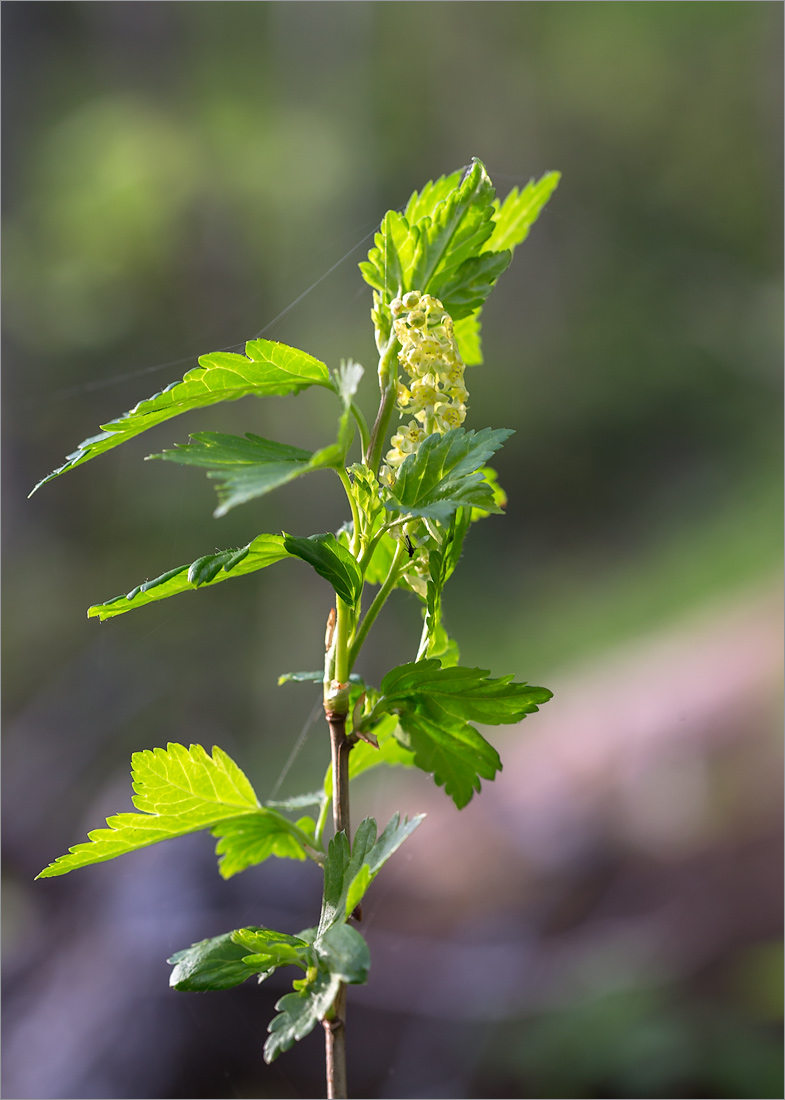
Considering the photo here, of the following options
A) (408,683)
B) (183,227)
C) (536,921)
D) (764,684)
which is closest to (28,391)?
(183,227)

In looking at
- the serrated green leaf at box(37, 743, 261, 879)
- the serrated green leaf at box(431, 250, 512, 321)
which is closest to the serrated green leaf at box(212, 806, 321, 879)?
the serrated green leaf at box(37, 743, 261, 879)

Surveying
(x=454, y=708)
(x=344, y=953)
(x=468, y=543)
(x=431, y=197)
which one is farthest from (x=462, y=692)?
(x=468, y=543)

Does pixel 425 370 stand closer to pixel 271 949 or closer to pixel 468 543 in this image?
pixel 271 949

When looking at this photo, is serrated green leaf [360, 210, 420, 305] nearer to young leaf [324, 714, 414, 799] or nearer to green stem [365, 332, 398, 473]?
green stem [365, 332, 398, 473]

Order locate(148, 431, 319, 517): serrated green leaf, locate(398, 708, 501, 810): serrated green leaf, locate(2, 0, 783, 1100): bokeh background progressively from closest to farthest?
1. locate(148, 431, 319, 517): serrated green leaf
2. locate(398, 708, 501, 810): serrated green leaf
3. locate(2, 0, 783, 1100): bokeh background

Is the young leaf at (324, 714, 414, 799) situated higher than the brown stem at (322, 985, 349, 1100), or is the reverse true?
the young leaf at (324, 714, 414, 799)

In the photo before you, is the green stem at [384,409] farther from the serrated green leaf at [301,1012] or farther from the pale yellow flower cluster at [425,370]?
the serrated green leaf at [301,1012]
